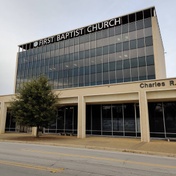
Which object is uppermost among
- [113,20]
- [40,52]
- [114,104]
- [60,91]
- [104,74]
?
[113,20]

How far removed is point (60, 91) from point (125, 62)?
14039 mm

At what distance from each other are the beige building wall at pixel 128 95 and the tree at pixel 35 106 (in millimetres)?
3385

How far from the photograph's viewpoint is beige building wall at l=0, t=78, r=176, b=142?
65.1ft

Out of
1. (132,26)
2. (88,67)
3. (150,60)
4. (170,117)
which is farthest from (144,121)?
(132,26)

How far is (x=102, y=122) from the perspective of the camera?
26.0 m

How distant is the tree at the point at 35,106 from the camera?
69.2ft

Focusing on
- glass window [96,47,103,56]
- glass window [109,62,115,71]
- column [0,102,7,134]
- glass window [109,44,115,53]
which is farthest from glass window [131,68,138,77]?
column [0,102,7,134]

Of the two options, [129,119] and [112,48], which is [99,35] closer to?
[112,48]

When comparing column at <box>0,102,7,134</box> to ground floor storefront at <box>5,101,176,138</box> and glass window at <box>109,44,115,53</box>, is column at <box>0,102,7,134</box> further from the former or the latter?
glass window at <box>109,44,115,53</box>

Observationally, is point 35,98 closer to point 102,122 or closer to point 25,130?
point 102,122

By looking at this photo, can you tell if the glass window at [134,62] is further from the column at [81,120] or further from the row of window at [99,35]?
the column at [81,120]

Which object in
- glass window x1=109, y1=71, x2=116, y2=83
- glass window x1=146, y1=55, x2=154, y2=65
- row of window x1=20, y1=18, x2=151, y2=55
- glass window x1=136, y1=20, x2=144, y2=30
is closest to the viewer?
glass window x1=146, y1=55, x2=154, y2=65

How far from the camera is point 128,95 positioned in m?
22.0

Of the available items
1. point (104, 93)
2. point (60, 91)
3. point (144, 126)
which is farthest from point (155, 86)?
point (60, 91)
